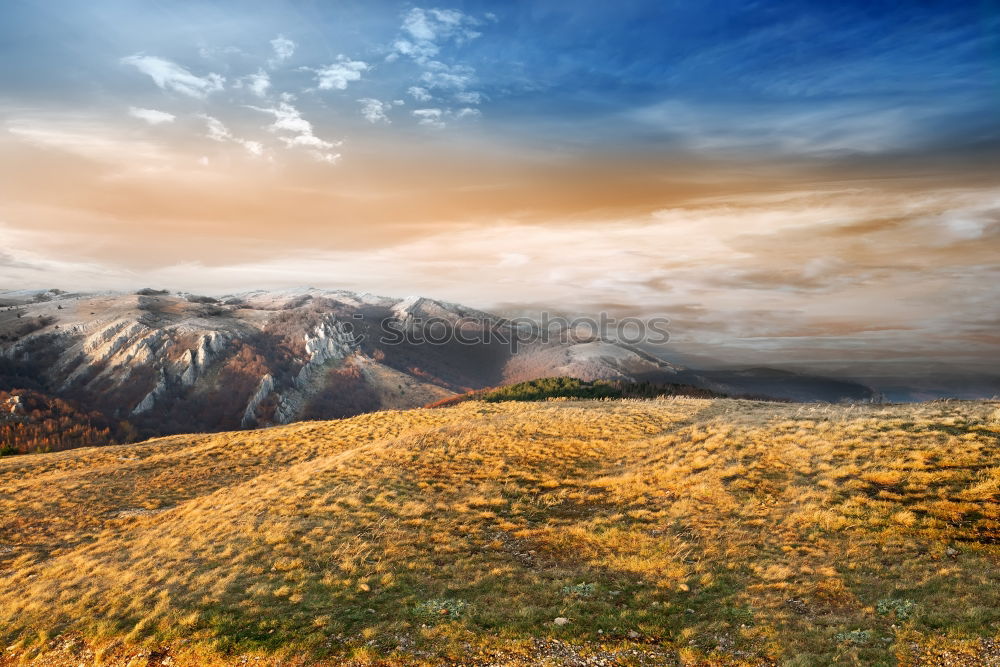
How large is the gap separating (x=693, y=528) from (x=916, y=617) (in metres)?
9.12

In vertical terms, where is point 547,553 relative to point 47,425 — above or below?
above

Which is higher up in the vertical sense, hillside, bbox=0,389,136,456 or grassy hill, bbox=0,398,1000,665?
grassy hill, bbox=0,398,1000,665

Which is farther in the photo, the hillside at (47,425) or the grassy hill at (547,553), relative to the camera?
the hillside at (47,425)

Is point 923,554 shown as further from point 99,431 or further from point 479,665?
point 99,431

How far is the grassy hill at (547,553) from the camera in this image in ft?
44.5

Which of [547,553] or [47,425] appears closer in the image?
[547,553]

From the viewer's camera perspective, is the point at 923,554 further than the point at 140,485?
No

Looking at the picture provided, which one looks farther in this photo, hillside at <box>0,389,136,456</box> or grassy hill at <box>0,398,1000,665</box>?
hillside at <box>0,389,136,456</box>

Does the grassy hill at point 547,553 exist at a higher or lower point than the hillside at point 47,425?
higher

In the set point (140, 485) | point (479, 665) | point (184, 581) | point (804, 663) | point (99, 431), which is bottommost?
point (99, 431)

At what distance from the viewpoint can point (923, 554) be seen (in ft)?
55.8

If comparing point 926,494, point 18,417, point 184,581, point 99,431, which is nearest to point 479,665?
point 184,581

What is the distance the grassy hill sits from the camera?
13562mm

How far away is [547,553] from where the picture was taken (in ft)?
67.4
